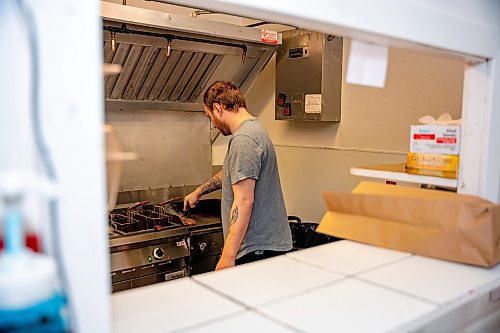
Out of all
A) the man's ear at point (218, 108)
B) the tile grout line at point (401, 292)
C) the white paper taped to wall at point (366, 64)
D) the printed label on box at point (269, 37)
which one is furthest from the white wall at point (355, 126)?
the tile grout line at point (401, 292)

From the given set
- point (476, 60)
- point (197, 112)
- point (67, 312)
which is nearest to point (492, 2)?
point (476, 60)

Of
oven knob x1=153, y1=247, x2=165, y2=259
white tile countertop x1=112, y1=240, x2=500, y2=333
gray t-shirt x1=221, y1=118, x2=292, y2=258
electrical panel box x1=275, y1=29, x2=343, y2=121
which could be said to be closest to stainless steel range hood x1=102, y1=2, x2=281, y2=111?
electrical panel box x1=275, y1=29, x2=343, y2=121

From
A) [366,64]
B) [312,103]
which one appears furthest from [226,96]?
[366,64]

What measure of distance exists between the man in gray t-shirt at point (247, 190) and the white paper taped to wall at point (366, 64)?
39.0 inches

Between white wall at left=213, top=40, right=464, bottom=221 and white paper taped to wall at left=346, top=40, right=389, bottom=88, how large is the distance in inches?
Answer: 51.8

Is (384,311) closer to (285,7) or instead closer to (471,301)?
(471,301)

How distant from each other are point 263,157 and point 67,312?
5.22ft

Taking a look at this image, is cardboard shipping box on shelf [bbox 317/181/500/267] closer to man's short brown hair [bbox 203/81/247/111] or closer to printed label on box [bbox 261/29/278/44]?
man's short brown hair [bbox 203/81/247/111]

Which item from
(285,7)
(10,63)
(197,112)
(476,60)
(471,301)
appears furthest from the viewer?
(197,112)

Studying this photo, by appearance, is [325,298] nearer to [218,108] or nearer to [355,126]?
[218,108]

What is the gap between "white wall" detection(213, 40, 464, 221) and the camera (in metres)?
2.57

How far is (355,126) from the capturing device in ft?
9.86

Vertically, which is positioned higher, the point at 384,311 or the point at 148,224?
the point at 384,311

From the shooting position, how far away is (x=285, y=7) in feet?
2.80
